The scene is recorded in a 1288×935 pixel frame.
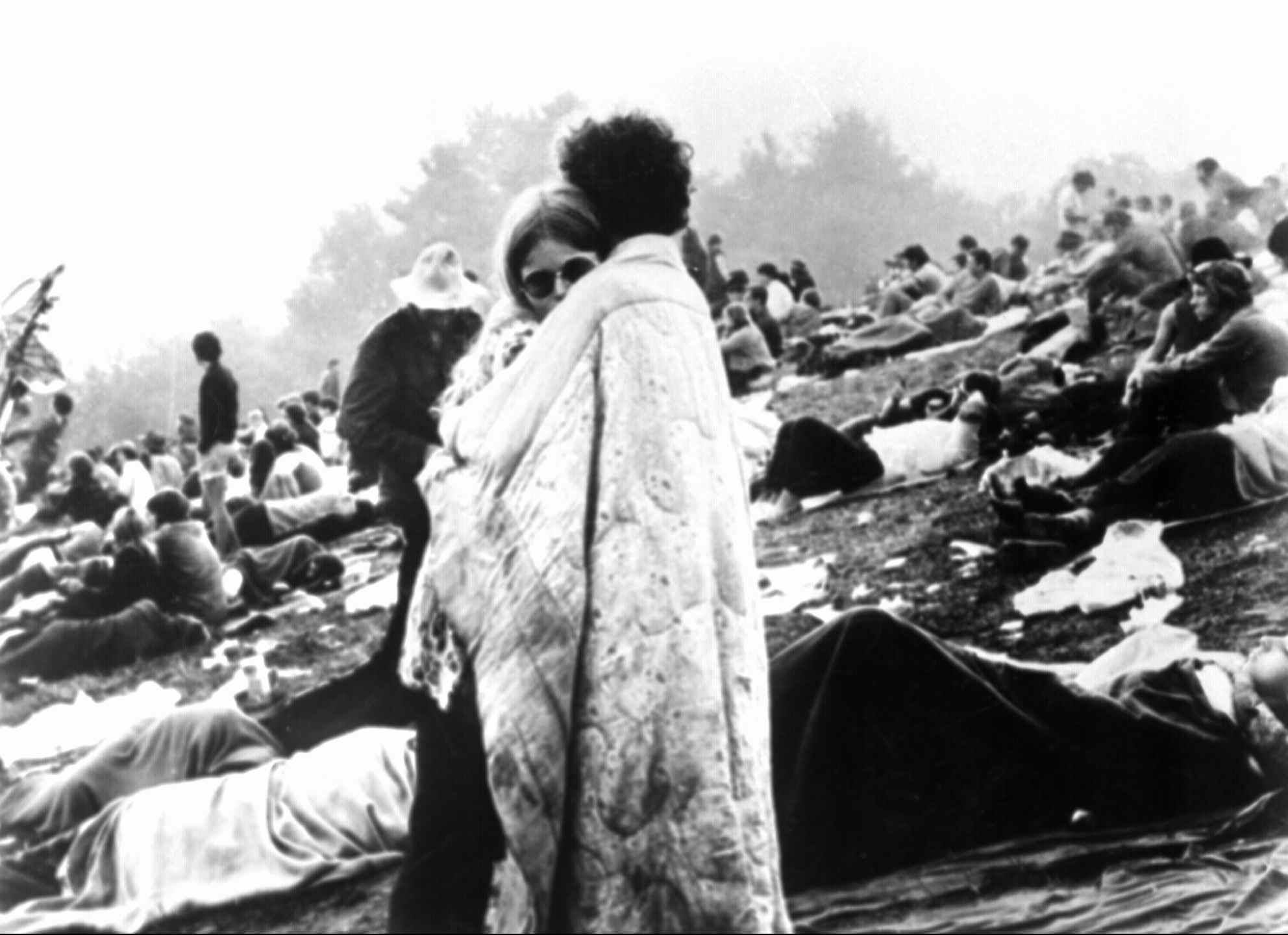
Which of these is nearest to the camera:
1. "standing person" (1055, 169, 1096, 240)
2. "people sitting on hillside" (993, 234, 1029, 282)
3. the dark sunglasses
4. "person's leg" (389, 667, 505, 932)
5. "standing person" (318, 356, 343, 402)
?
"person's leg" (389, 667, 505, 932)

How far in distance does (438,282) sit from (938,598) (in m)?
1.54

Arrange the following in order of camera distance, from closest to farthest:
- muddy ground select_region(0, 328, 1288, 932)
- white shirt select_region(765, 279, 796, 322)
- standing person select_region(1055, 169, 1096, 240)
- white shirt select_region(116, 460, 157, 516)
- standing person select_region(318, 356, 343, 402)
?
muddy ground select_region(0, 328, 1288, 932)
standing person select_region(318, 356, 343, 402)
white shirt select_region(116, 460, 157, 516)
standing person select_region(1055, 169, 1096, 240)
white shirt select_region(765, 279, 796, 322)

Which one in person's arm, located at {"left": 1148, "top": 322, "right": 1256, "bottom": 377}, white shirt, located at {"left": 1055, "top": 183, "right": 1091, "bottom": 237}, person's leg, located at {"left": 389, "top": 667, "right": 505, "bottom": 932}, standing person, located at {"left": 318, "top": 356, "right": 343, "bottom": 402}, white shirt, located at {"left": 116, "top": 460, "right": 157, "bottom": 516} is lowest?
person's leg, located at {"left": 389, "top": 667, "right": 505, "bottom": 932}

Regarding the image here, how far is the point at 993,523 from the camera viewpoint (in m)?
4.53

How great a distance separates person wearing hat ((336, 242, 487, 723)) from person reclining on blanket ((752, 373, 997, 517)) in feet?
3.49

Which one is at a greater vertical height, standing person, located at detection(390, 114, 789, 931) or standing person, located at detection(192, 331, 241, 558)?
standing person, located at detection(192, 331, 241, 558)

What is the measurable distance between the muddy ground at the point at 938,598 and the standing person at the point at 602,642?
2.62 ft

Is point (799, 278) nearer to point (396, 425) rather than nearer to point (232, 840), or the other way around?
point (396, 425)

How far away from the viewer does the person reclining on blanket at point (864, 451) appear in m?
4.70

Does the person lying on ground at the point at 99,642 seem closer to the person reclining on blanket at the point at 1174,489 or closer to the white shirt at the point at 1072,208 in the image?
the person reclining on blanket at the point at 1174,489

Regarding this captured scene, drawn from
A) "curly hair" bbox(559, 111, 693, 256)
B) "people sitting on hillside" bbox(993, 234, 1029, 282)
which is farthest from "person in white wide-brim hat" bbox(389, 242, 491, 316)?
"people sitting on hillside" bbox(993, 234, 1029, 282)

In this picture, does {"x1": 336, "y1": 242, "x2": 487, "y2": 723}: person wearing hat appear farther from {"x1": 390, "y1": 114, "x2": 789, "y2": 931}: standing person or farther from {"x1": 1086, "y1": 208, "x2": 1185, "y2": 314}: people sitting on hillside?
{"x1": 1086, "y1": 208, "x2": 1185, "y2": 314}: people sitting on hillside

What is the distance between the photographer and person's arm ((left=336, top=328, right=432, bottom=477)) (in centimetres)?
393

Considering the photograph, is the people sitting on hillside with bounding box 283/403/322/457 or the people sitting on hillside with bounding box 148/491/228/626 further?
the people sitting on hillside with bounding box 283/403/322/457
